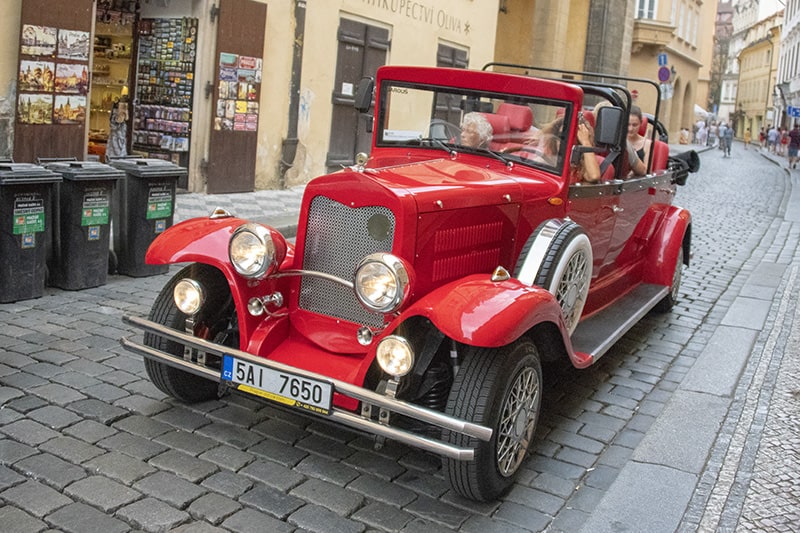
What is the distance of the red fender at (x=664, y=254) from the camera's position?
23.8ft

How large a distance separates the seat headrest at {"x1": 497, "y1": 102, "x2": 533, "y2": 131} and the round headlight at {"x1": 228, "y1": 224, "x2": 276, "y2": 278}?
179 cm

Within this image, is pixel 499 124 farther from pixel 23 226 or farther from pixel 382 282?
pixel 23 226

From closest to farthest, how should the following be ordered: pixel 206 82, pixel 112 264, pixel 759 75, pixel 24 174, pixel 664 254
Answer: pixel 24 174 < pixel 664 254 < pixel 112 264 < pixel 206 82 < pixel 759 75

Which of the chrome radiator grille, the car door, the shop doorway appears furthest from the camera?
the shop doorway

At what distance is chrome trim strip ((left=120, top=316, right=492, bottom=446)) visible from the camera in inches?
139

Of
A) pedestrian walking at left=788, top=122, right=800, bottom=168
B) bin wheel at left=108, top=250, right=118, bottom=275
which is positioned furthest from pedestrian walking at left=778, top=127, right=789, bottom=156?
bin wheel at left=108, top=250, right=118, bottom=275

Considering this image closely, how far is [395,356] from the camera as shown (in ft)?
12.3

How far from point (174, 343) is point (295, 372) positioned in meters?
0.96

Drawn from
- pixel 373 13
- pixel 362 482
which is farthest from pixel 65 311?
pixel 373 13

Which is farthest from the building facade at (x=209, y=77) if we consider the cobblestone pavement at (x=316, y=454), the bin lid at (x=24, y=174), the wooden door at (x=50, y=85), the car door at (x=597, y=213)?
the car door at (x=597, y=213)

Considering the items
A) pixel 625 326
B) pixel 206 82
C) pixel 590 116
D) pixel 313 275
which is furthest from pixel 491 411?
pixel 206 82

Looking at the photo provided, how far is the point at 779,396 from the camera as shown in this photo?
5609 millimetres

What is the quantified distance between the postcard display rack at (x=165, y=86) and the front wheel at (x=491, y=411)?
9302 millimetres

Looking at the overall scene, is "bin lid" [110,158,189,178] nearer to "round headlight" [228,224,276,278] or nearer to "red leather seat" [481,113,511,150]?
"red leather seat" [481,113,511,150]
